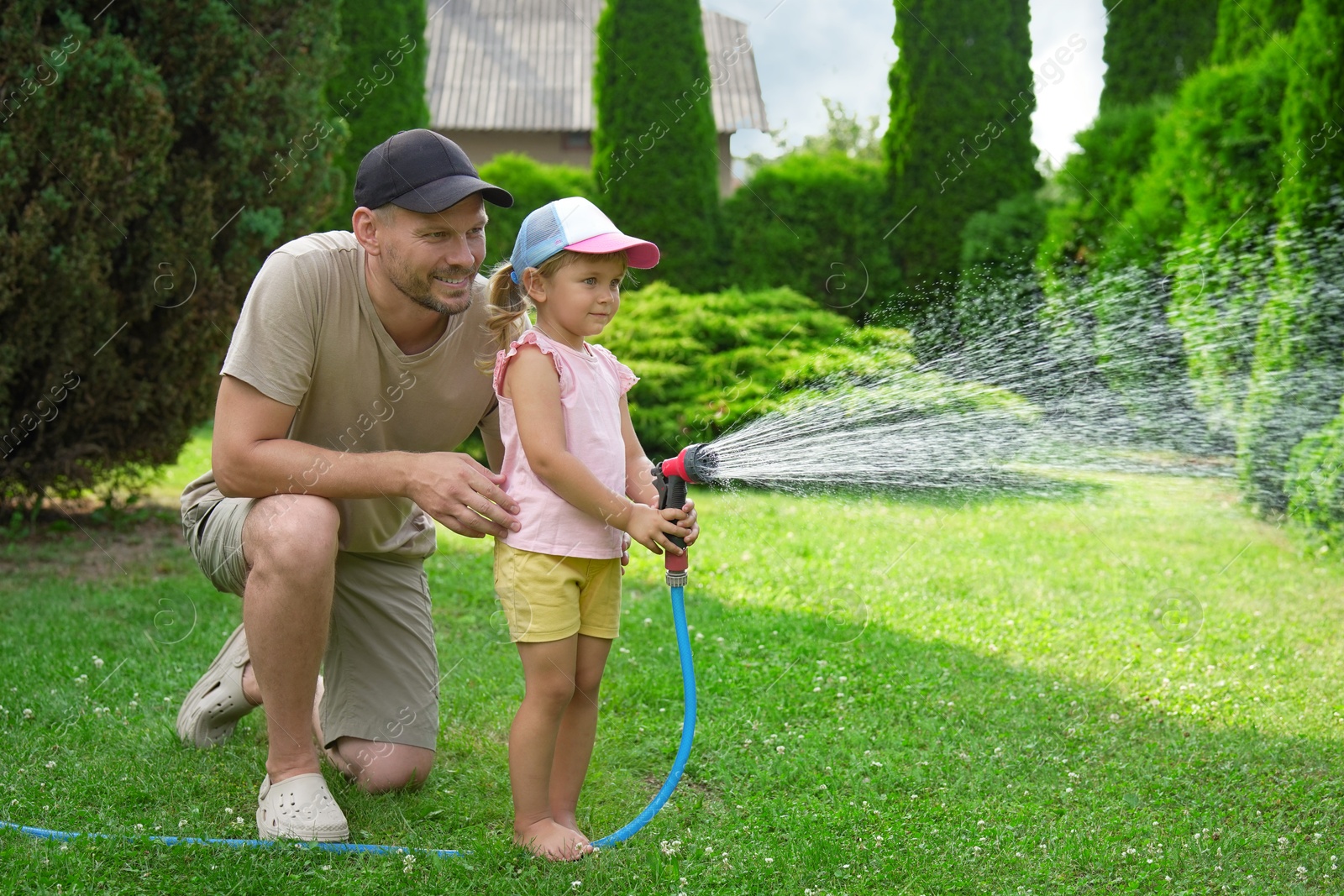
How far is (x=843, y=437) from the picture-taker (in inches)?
147

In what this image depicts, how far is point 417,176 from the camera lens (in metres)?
2.95

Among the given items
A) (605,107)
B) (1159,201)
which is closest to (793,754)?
(1159,201)

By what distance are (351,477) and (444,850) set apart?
3.14ft

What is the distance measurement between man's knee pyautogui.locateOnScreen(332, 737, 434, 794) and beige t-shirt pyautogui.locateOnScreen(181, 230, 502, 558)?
0.57m

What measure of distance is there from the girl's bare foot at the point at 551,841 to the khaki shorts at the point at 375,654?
66cm

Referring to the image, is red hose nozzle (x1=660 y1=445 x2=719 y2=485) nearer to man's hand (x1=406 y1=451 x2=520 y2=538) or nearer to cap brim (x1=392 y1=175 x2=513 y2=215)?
man's hand (x1=406 y1=451 x2=520 y2=538)

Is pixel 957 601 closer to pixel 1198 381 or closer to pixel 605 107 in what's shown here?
pixel 1198 381

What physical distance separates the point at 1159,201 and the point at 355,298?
6733 millimetres

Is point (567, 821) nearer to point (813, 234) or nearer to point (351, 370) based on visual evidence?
point (351, 370)

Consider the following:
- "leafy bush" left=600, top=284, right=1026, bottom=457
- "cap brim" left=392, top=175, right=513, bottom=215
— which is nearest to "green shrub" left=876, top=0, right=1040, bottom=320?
"leafy bush" left=600, top=284, right=1026, bottom=457

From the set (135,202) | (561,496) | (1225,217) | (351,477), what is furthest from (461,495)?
(1225,217)

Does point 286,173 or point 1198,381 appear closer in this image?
point 286,173

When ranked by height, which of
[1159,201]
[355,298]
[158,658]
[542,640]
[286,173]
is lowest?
[158,658]

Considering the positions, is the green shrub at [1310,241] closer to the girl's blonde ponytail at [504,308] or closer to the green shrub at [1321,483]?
the green shrub at [1321,483]
